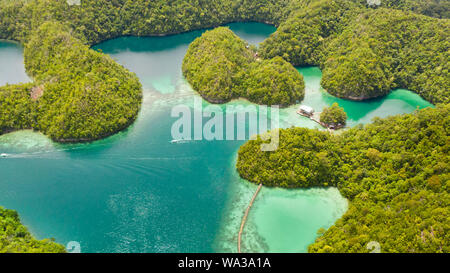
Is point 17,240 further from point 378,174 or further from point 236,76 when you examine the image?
point 378,174

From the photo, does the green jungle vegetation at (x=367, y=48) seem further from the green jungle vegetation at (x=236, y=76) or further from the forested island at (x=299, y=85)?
the green jungle vegetation at (x=236, y=76)

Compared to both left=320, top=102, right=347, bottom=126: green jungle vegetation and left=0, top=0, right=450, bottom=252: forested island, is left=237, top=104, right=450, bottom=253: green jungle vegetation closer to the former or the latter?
left=0, top=0, right=450, bottom=252: forested island

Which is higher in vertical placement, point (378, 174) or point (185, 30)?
point (185, 30)

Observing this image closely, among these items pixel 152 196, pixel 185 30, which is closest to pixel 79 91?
pixel 152 196

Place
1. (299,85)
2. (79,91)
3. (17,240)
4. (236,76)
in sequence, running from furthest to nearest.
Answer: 1. (236,76)
2. (299,85)
3. (79,91)
4. (17,240)

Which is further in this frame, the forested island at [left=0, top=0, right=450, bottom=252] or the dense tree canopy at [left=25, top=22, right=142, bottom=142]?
the dense tree canopy at [left=25, top=22, right=142, bottom=142]

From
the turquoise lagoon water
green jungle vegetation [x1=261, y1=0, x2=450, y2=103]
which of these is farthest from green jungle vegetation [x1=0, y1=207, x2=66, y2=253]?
green jungle vegetation [x1=261, y1=0, x2=450, y2=103]
